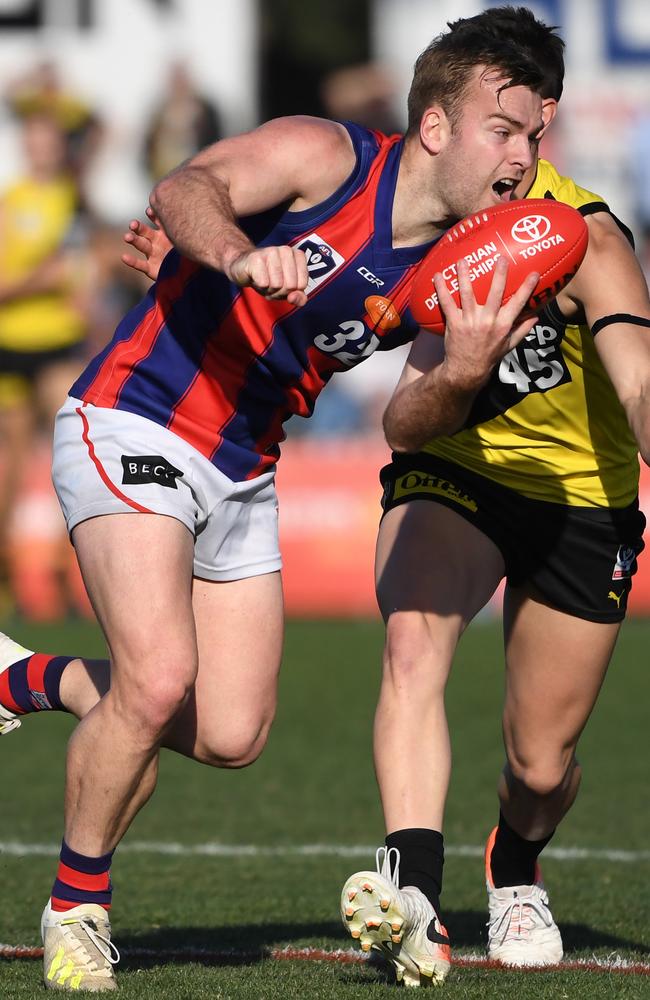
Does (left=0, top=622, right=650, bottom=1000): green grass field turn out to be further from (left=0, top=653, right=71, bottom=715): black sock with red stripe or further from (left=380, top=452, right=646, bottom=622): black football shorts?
(left=380, top=452, right=646, bottom=622): black football shorts

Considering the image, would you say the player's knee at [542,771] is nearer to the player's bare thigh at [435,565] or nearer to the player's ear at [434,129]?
the player's bare thigh at [435,565]

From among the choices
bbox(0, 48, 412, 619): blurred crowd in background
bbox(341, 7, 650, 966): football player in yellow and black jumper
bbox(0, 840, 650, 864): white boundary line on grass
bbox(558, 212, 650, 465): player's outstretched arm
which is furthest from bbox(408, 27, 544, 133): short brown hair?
bbox(0, 48, 412, 619): blurred crowd in background

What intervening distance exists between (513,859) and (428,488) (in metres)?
1.11

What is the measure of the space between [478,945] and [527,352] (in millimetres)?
1712

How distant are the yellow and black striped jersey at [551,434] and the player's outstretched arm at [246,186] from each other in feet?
2.41

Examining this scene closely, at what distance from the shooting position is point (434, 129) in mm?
4211

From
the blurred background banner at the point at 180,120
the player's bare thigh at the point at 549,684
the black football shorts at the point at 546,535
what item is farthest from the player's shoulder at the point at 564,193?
the blurred background banner at the point at 180,120

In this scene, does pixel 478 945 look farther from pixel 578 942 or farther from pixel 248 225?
pixel 248 225

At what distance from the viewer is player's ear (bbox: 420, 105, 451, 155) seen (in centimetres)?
420

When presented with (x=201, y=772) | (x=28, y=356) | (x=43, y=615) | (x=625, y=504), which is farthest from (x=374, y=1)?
(x=625, y=504)

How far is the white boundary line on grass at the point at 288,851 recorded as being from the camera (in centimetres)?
622

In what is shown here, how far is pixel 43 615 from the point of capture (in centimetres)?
1386

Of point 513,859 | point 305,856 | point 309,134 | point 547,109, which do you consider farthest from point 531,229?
point 305,856

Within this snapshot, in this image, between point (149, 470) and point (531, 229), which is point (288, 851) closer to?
point (149, 470)
